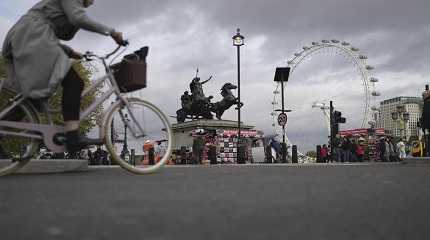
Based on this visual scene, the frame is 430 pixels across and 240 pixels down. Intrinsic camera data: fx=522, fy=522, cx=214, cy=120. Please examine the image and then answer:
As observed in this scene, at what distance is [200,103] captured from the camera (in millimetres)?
45625

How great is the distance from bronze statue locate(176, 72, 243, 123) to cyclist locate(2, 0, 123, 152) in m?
40.0

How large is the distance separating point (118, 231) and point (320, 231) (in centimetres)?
72

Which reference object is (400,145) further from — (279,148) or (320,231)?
(320,231)

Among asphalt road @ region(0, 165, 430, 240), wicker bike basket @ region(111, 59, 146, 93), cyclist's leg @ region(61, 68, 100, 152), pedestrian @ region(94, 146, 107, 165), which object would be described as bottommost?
asphalt road @ region(0, 165, 430, 240)

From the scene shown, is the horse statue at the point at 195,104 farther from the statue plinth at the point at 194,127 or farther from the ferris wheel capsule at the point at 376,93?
the ferris wheel capsule at the point at 376,93

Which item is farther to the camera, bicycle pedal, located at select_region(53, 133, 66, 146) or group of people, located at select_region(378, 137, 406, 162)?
group of people, located at select_region(378, 137, 406, 162)

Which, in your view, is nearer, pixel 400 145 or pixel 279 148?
pixel 400 145

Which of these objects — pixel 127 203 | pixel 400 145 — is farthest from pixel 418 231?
pixel 400 145

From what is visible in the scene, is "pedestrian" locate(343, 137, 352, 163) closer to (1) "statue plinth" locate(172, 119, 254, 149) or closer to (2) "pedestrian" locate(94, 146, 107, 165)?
(2) "pedestrian" locate(94, 146, 107, 165)

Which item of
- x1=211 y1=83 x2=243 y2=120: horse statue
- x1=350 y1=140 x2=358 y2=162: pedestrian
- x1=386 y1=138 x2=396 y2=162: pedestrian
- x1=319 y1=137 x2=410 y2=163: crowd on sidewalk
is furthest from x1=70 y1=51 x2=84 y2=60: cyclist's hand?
x1=211 y1=83 x2=243 y2=120: horse statue

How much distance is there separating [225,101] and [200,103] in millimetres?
2366

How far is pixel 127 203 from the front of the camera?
2.71 m

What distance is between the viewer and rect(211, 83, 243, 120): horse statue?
1757 inches

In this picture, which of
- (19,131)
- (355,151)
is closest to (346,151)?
(355,151)
